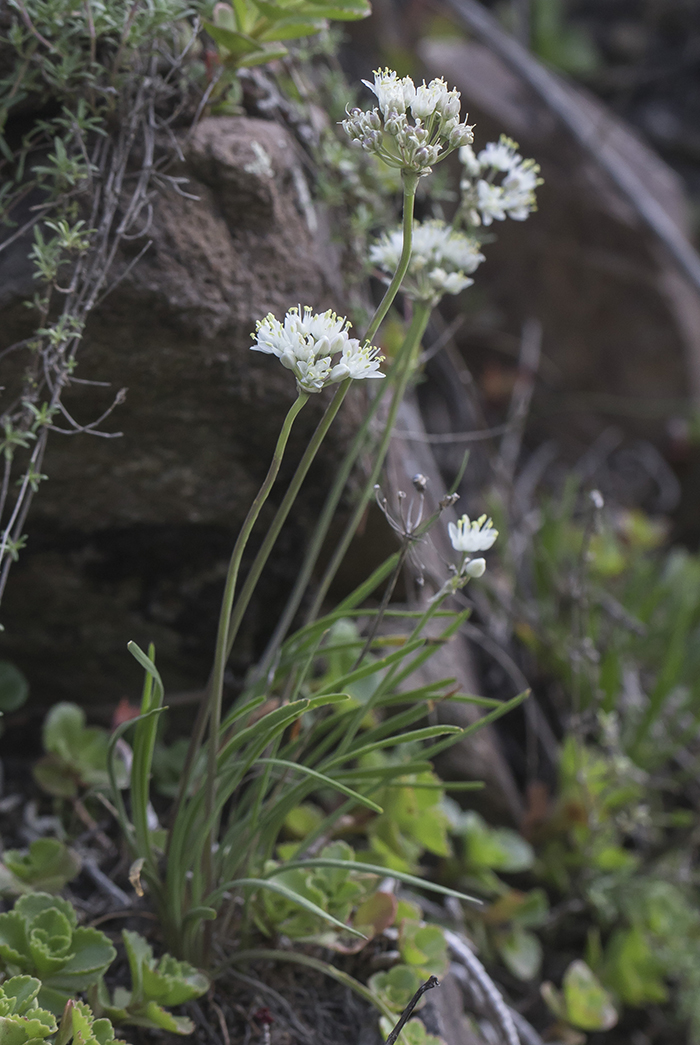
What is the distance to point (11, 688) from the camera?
115 cm

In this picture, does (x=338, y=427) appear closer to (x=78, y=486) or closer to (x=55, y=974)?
(x=78, y=486)

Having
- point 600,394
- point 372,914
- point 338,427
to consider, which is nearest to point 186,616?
point 338,427

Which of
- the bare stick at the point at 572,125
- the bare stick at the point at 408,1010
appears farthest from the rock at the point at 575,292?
the bare stick at the point at 408,1010

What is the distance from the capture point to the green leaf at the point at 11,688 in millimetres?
1135

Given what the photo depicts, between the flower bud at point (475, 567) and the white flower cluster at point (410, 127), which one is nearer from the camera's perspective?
the white flower cluster at point (410, 127)

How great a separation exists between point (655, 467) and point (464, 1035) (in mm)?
2288

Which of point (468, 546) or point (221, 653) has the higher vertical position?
point (468, 546)

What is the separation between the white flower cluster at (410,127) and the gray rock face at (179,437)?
0.44 m

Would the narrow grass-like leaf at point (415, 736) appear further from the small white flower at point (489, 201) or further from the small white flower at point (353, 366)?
the small white flower at point (489, 201)

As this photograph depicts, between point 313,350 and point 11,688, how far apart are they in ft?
2.56

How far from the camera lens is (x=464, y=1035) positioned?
3.55 ft

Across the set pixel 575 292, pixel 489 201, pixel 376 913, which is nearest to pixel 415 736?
pixel 376 913

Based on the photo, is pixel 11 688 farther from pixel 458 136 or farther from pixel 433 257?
pixel 458 136

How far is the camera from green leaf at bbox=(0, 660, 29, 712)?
3.72 feet
